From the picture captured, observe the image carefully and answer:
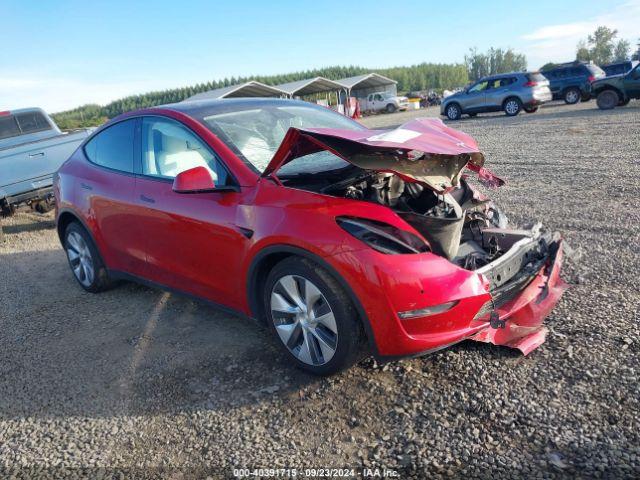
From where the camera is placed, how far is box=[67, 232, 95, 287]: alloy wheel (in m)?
4.95

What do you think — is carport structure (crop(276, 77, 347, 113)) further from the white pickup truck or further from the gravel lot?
the gravel lot

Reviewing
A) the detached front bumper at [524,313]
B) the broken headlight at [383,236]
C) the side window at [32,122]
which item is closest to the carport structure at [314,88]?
the side window at [32,122]

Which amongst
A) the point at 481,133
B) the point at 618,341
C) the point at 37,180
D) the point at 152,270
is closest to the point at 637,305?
the point at 618,341

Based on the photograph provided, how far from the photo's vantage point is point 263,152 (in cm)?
364

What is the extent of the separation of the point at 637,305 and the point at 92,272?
4473 millimetres

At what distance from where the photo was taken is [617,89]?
1825 cm

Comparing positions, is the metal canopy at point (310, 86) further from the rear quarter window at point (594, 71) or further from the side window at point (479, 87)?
the rear quarter window at point (594, 71)

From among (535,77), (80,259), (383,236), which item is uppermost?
(535,77)

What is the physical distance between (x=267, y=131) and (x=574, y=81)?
80.0 ft

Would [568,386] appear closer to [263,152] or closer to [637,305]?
[637,305]

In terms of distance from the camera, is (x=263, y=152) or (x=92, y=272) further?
(x=92, y=272)

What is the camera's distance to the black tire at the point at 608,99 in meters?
18.5

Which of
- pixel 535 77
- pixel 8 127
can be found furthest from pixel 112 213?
pixel 535 77

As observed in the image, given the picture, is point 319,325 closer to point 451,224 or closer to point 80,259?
point 451,224
